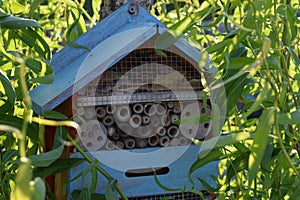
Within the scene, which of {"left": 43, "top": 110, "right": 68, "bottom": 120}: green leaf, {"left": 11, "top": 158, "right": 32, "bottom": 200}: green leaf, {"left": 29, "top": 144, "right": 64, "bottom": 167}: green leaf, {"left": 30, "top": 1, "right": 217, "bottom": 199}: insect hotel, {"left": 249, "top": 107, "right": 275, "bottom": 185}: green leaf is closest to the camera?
{"left": 11, "top": 158, "right": 32, "bottom": 200}: green leaf

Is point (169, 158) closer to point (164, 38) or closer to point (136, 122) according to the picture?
point (136, 122)

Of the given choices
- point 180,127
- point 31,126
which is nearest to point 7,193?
point 31,126

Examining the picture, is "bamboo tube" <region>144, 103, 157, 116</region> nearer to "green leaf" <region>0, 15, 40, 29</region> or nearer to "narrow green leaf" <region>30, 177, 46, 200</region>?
"green leaf" <region>0, 15, 40, 29</region>

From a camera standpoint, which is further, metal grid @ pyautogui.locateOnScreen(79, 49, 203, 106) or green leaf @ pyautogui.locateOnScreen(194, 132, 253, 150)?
metal grid @ pyautogui.locateOnScreen(79, 49, 203, 106)

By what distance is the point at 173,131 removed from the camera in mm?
902

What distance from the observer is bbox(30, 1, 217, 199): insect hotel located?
0.82 meters

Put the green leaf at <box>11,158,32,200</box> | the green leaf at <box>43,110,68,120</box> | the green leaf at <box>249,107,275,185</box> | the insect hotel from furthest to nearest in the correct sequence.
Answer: the insect hotel < the green leaf at <box>43,110,68,120</box> < the green leaf at <box>249,107,275,185</box> < the green leaf at <box>11,158,32,200</box>

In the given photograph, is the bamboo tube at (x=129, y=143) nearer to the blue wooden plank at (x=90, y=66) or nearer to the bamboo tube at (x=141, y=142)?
the bamboo tube at (x=141, y=142)

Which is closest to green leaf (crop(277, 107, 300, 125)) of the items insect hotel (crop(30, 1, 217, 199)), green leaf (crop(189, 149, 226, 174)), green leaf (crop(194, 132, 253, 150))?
green leaf (crop(194, 132, 253, 150))

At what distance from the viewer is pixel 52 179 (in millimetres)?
858

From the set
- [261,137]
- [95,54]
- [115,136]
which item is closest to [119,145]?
[115,136]

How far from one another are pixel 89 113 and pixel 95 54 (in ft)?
0.24

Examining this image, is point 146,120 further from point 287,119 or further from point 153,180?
point 287,119

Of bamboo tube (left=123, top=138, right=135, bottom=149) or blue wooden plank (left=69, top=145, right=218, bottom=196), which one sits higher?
bamboo tube (left=123, top=138, right=135, bottom=149)
